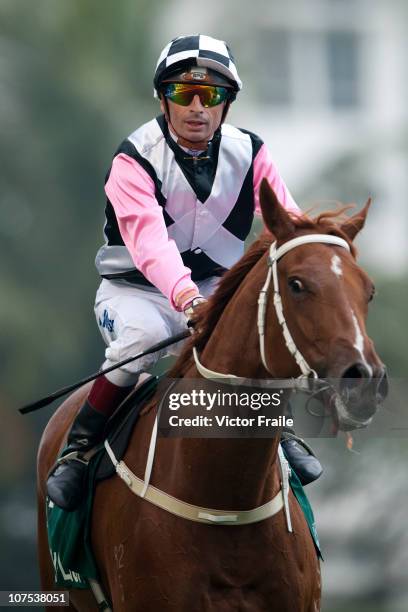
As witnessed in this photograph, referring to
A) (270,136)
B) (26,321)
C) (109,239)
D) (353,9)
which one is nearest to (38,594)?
(109,239)

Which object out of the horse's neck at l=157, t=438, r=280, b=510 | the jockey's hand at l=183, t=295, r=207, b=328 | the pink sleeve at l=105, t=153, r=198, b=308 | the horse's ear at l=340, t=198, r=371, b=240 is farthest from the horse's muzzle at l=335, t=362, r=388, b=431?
the pink sleeve at l=105, t=153, r=198, b=308

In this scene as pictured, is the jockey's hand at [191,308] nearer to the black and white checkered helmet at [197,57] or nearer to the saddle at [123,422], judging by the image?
the saddle at [123,422]

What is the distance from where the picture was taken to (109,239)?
722 centimetres

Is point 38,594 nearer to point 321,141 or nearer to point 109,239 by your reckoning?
point 109,239

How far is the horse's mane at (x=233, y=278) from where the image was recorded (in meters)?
5.77

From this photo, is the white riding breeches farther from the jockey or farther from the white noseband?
the white noseband

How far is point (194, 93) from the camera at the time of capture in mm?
6812

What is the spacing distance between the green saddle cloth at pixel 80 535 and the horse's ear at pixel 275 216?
4.21 ft

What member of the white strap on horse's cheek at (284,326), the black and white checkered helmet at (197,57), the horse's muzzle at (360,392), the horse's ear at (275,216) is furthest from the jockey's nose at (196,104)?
the horse's muzzle at (360,392)

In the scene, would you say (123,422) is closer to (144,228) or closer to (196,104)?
(144,228)

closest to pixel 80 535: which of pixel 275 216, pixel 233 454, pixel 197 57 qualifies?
pixel 233 454

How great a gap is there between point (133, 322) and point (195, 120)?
0.95 meters

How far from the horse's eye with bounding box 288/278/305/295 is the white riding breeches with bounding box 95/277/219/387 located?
128cm

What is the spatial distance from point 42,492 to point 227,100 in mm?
2297
